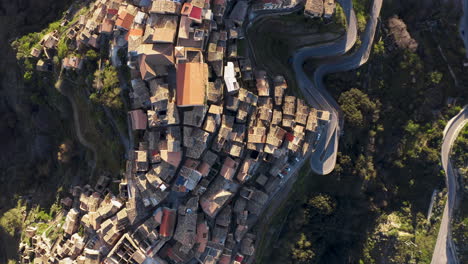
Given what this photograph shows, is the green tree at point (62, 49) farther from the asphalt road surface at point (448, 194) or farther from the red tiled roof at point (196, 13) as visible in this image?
the asphalt road surface at point (448, 194)

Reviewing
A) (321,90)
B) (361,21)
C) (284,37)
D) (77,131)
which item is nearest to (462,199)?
(321,90)

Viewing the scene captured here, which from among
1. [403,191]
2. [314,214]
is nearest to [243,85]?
[314,214]

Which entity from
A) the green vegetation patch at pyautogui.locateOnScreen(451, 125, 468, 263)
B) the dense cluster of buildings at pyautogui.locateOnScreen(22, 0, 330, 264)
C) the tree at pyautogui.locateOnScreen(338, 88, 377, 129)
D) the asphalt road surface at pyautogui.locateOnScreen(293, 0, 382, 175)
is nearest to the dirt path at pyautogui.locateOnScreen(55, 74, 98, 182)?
the dense cluster of buildings at pyautogui.locateOnScreen(22, 0, 330, 264)

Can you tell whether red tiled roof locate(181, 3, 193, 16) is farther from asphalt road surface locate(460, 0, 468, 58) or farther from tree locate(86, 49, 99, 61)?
asphalt road surface locate(460, 0, 468, 58)

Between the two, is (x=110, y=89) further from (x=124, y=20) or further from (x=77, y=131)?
(x=77, y=131)

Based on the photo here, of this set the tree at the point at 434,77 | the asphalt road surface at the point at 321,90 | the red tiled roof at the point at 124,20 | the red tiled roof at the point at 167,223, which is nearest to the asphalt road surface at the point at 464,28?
the tree at the point at 434,77

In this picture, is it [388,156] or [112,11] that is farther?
[388,156]
